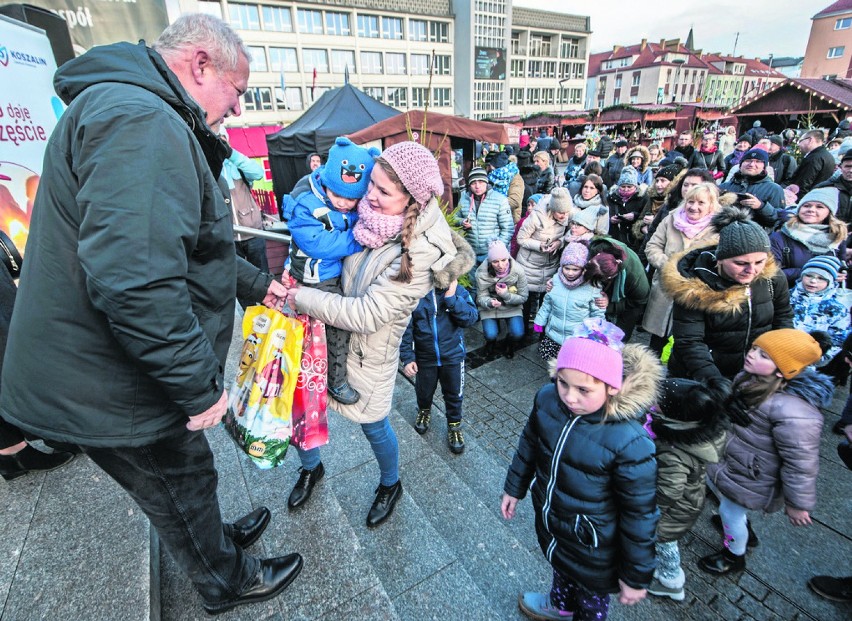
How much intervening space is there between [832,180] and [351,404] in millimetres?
6334

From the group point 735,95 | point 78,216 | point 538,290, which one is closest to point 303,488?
point 78,216

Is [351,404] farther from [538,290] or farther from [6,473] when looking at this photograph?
[538,290]

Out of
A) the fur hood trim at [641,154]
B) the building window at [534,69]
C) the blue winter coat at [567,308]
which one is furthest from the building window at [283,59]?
the blue winter coat at [567,308]

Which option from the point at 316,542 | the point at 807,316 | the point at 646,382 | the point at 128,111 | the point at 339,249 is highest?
the point at 128,111

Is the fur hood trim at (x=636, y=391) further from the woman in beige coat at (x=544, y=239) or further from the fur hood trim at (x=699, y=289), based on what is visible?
the woman in beige coat at (x=544, y=239)

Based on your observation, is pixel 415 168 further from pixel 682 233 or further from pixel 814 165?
pixel 814 165

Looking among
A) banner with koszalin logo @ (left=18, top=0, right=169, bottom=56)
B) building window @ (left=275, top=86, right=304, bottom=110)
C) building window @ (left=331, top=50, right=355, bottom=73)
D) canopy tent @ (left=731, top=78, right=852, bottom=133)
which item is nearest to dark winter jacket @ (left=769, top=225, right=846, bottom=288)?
banner with koszalin logo @ (left=18, top=0, right=169, bottom=56)

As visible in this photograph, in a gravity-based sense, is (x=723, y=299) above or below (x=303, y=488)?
above

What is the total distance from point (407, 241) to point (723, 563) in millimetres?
2552

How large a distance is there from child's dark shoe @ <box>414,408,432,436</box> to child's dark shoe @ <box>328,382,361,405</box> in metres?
1.54

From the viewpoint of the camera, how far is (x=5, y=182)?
9.92ft

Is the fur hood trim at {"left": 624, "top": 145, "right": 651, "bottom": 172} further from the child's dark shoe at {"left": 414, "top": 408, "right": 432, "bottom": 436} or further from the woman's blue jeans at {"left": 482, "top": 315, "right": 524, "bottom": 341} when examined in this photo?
the child's dark shoe at {"left": 414, "top": 408, "right": 432, "bottom": 436}

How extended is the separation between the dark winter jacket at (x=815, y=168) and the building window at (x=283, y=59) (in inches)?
1884

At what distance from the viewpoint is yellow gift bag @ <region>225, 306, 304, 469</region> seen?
1.91 meters
